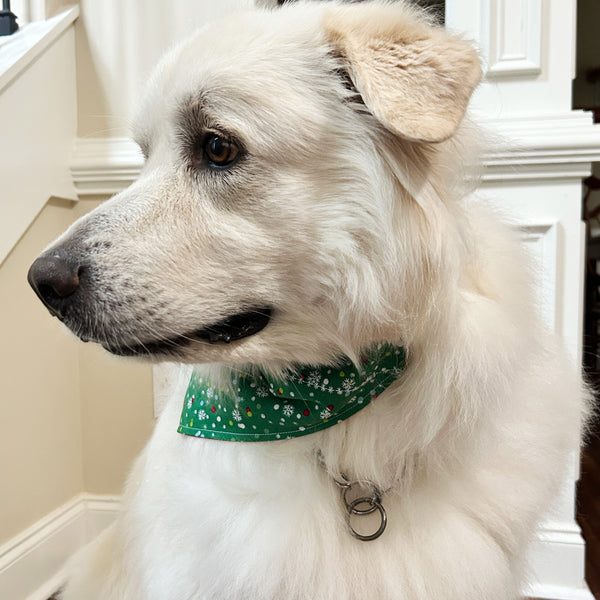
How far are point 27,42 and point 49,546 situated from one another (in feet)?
4.31

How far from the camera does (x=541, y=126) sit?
1.35 metres

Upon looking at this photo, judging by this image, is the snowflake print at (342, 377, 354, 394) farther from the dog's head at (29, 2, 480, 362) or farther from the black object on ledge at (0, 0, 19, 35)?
the black object on ledge at (0, 0, 19, 35)

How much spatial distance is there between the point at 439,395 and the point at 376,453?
A: 121mm

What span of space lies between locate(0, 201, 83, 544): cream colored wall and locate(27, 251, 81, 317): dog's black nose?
0.61 metres

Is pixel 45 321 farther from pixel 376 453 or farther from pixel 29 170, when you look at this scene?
pixel 376 453

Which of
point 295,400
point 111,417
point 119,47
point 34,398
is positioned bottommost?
point 111,417

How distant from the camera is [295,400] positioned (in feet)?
2.58

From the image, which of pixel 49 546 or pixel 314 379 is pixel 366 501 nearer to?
pixel 314 379

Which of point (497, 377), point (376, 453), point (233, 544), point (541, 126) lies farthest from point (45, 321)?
point (541, 126)

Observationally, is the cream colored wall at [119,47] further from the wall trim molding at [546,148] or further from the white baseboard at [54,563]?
the white baseboard at [54,563]

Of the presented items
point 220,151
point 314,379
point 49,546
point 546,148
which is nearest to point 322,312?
point 314,379

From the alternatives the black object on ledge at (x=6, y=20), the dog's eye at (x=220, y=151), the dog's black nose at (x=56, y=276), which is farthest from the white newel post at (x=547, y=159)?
the black object on ledge at (x=6, y=20)

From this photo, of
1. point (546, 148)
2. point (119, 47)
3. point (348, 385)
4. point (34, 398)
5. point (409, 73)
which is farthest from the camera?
point (119, 47)

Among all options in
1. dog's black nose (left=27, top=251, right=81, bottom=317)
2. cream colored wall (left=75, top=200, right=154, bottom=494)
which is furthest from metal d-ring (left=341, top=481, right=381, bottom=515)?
cream colored wall (left=75, top=200, right=154, bottom=494)
